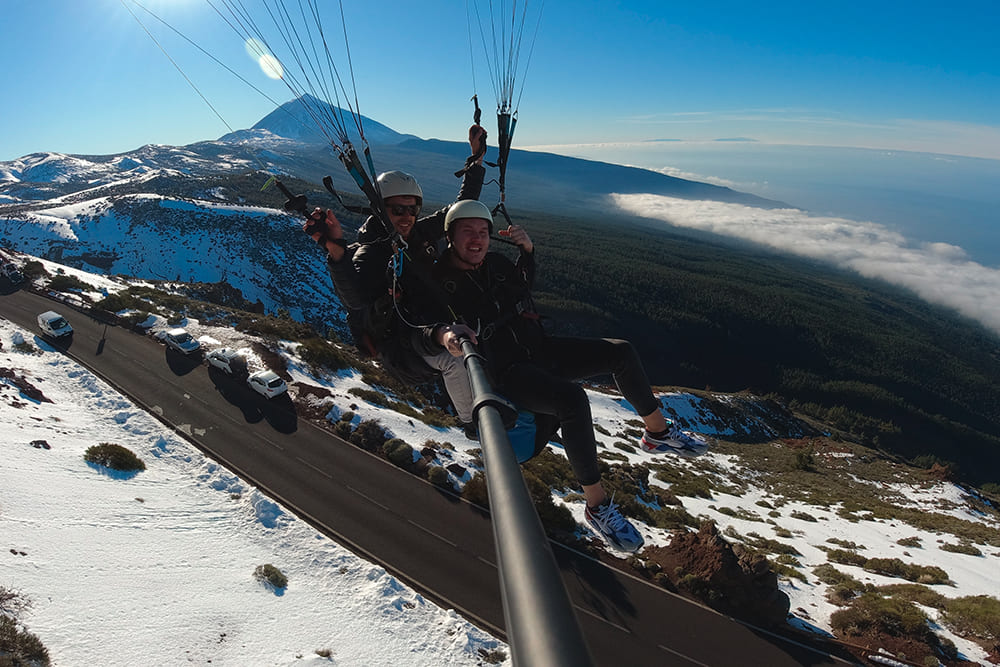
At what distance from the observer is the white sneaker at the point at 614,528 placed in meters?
6.57

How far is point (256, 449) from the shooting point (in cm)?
2433

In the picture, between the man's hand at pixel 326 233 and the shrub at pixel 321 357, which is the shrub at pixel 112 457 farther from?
the man's hand at pixel 326 233

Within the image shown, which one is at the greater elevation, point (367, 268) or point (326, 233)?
point (326, 233)

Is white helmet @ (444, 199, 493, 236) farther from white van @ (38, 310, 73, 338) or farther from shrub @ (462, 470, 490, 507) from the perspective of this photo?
white van @ (38, 310, 73, 338)

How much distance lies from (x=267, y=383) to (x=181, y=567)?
1627 cm

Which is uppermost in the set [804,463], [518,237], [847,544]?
[518,237]

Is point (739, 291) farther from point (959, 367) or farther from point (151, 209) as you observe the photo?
point (151, 209)

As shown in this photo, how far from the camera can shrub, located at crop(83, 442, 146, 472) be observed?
1858 centimetres

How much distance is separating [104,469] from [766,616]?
28.3m

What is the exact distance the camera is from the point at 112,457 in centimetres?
1883

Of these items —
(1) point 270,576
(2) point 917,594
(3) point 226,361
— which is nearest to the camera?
(1) point 270,576

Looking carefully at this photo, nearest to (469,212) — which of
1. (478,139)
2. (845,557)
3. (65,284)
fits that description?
(478,139)

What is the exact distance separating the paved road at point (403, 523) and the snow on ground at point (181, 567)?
143 cm

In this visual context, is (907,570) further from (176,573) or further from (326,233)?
(176,573)
